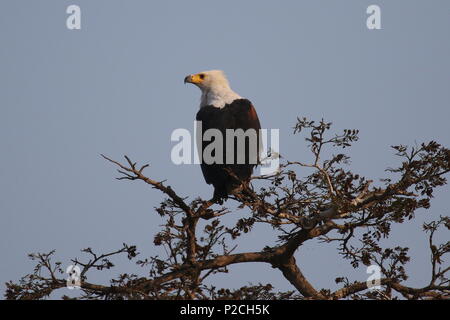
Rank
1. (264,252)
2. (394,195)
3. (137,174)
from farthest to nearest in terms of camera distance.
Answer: (264,252)
(394,195)
(137,174)

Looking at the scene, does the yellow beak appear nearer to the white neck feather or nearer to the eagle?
the white neck feather

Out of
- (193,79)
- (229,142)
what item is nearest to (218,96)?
(193,79)

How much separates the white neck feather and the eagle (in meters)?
0.02

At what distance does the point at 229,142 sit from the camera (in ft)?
28.1

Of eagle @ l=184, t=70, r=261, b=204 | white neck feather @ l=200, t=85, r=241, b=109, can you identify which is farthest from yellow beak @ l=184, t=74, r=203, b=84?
eagle @ l=184, t=70, r=261, b=204

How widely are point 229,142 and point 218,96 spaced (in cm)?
106

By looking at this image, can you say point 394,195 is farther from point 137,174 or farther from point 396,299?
point 137,174

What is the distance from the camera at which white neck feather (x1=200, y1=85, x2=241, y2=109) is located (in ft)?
30.0

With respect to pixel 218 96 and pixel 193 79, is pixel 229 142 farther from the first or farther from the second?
pixel 193 79
